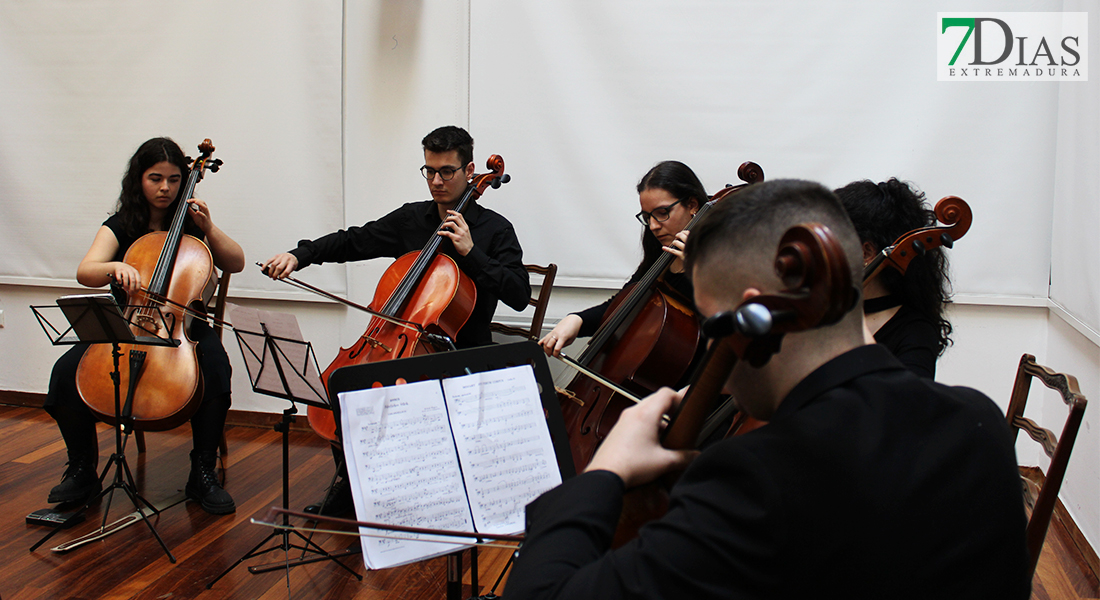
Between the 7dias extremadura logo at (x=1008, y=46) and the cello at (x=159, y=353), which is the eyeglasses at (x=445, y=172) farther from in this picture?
the 7dias extremadura logo at (x=1008, y=46)

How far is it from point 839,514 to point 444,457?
2.14 feet

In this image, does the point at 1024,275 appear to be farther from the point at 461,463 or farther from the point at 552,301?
the point at 461,463

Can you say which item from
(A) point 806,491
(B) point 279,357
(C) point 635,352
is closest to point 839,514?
(A) point 806,491

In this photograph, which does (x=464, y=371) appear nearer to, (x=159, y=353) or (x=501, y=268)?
(x=501, y=268)

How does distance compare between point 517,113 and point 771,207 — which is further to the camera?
point 517,113

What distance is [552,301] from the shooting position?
2.95 m

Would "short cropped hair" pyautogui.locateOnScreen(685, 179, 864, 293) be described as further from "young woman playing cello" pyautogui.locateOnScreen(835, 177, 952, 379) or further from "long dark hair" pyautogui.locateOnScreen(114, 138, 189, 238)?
"long dark hair" pyautogui.locateOnScreen(114, 138, 189, 238)

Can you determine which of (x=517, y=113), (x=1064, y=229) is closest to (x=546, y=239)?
(x=517, y=113)

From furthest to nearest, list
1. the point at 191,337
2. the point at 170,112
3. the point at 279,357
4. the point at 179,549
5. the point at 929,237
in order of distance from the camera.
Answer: the point at 170,112
the point at 191,337
the point at 179,549
the point at 279,357
the point at 929,237

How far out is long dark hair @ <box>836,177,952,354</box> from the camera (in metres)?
1.49

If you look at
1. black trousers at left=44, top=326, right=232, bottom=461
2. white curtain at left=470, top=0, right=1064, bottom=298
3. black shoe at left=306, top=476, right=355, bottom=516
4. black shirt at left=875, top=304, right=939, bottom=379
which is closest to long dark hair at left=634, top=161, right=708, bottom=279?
white curtain at left=470, top=0, right=1064, bottom=298

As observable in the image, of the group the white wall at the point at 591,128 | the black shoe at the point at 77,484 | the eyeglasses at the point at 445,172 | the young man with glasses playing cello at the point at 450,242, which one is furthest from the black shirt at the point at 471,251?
the black shoe at the point at 77,484

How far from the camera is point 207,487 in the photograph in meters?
2.53

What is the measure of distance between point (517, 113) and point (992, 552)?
2.43m
